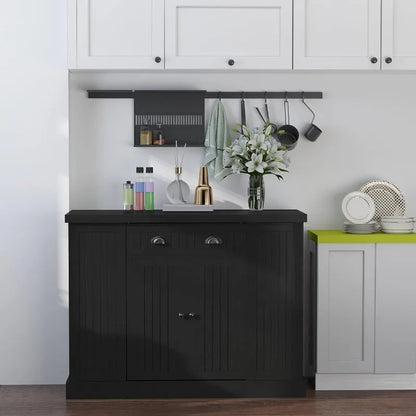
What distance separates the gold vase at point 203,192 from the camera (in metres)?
3.67

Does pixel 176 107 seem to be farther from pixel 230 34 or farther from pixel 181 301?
pixel 181 301

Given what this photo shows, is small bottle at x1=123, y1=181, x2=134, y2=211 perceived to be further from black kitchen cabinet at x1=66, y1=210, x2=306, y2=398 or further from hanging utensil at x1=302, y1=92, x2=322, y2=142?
hanging utensil at x1=302, y1=92, x2=322, y2=142

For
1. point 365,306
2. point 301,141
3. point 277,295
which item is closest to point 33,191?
point 277,295

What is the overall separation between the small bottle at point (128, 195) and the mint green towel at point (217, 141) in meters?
0.45

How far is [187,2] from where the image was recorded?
Answer: 11.6ft

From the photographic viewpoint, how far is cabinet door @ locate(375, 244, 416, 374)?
357 cm

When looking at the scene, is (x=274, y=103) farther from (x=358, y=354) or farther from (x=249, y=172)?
(x=358, y=354)

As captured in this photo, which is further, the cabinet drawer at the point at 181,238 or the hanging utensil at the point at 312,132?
the hanging utensil at the point at 312,132

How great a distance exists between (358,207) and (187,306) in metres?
1.10

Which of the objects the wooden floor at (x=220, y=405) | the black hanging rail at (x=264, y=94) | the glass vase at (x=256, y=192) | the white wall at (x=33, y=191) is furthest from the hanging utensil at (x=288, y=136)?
the wooden floor at (x=220, y=405)

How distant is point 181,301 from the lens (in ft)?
11.2

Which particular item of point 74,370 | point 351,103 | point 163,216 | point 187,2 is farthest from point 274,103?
point 74,370

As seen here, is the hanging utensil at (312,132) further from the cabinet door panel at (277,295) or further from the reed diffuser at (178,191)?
the reed diffuser at (178,191)

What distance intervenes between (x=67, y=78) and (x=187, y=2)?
751mm
